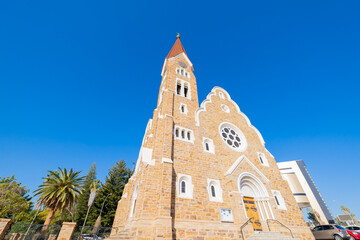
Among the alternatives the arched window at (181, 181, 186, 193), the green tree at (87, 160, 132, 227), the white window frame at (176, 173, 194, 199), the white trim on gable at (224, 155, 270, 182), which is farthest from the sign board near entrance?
the green tree at (87, 160, 132, 227)

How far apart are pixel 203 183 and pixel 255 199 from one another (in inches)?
207

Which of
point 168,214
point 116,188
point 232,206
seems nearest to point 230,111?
point 232,206

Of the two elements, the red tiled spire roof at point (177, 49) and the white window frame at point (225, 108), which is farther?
the red tiled spire roof at point (177, 49)

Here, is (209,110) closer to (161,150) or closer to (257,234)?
(161,150)

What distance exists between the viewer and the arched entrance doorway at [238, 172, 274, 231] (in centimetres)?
1199

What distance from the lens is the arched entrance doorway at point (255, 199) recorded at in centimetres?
1199

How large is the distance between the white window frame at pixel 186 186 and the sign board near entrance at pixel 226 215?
241 cm

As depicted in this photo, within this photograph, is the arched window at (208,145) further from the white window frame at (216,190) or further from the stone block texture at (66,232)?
the stone block texture at (66,232)

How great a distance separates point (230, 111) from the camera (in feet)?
62.5

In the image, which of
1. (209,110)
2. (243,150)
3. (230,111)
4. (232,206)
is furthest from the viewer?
(230,111)

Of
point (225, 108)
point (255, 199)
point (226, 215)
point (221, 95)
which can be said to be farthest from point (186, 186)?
point (221, 95)

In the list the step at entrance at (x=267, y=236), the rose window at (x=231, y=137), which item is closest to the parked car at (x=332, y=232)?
the step at entrance at (x=267, y=236)

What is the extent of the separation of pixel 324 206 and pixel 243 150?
1578 inches

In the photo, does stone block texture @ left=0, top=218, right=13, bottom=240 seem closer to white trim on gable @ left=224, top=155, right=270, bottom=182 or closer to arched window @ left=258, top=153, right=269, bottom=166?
white trim on gable @ left=224, top=155, right=270, bottom=182
